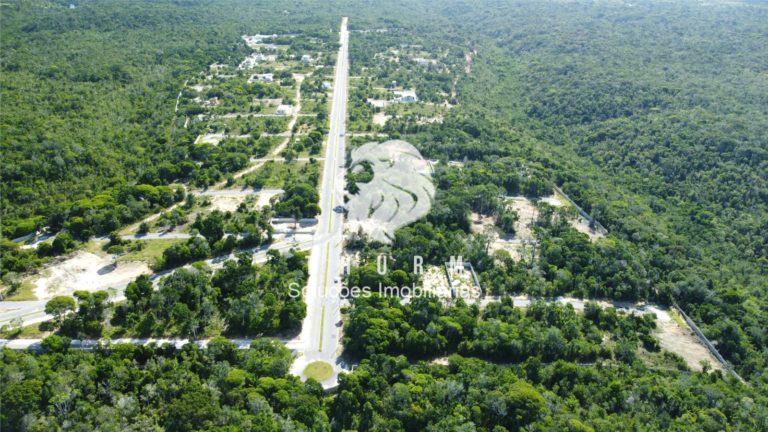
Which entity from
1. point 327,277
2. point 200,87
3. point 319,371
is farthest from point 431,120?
point 319,371

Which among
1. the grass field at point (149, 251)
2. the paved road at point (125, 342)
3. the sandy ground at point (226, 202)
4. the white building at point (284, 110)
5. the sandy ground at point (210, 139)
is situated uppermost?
the white building at point (284, 110)

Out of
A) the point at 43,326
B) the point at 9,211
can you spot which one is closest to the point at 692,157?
the point at 43,326

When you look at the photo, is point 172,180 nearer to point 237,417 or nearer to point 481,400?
point 237,417

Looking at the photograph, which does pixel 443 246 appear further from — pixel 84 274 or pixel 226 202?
pixel 84 274

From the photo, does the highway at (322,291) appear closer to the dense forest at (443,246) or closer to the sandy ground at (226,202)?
the dense forest at (443,246)

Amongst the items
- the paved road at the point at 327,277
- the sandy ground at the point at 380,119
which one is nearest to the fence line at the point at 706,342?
the paved road at the point at 327,277

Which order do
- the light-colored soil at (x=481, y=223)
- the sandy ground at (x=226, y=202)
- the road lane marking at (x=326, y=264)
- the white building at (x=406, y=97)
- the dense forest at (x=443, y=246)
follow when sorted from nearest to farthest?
the dense forest at (x=443, y=246) → the road lane marking at (x=326, y=264) → the light-colored soil at (x=481, y=223) → the sandy ground at (x=226, y=202) → the white building at (x=406, y=97)

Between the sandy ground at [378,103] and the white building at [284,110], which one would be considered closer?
the white building at [284,110]
